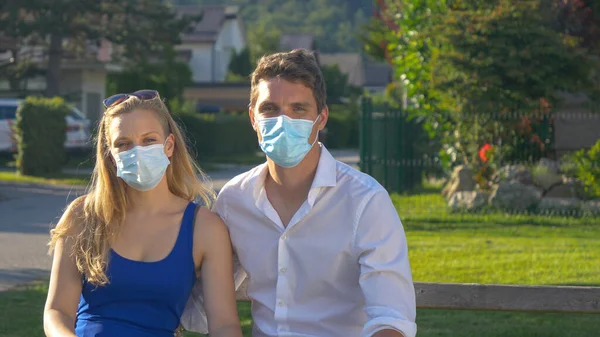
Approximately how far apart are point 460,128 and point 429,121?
1.73 m

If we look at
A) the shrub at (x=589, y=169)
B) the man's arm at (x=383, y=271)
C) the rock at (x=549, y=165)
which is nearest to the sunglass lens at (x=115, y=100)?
the man's arm at (x=383, y=271)

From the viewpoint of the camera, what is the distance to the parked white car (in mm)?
28031

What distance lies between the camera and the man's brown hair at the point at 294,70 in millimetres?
4207

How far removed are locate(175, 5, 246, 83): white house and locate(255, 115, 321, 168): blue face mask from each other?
63608 mm

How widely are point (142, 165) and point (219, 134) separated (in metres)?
35.5

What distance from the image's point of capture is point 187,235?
4438mm

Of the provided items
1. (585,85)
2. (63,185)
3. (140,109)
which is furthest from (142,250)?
(63,185)

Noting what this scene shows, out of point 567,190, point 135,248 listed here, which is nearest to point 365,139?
point 567,190

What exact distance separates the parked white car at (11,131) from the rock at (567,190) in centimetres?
1514

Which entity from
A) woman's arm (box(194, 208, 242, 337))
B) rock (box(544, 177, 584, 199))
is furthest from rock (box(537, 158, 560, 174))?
woman's arm (box(194, 208, 242, 337))

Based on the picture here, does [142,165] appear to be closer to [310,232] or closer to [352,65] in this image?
[310,232]

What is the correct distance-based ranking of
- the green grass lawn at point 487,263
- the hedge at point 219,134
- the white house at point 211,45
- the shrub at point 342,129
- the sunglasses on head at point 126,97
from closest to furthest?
the sunglasses on head at point 126,97 < the green grass lawn at point 487,263 < the hedge at point 219,134 < the shrub at point 342,129 < the white house at point 211,45

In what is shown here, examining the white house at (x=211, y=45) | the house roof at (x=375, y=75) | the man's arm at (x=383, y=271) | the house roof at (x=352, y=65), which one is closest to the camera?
the man's arm at (x=383, y=271)

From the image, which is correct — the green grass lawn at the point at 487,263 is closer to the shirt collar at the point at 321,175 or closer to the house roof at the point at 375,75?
the shirt collar at the point at 321,175
